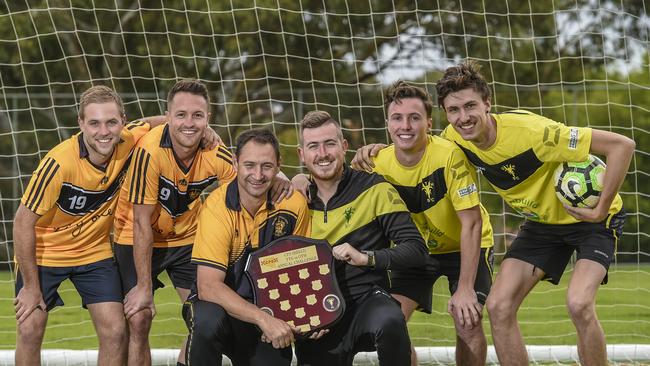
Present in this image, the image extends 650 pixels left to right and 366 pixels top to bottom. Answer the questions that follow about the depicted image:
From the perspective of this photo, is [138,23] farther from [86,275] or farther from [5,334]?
[86,275]

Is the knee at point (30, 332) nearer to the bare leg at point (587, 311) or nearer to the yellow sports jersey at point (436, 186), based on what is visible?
the yellow sports jersey at point (436, 186)

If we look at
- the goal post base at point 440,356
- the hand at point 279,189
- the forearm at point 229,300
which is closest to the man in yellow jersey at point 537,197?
the hand at point 279,189

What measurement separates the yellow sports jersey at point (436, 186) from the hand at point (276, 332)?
3.49ft

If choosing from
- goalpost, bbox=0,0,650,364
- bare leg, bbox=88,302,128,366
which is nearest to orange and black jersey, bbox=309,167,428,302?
bare leg, bbox=88,302,128,366

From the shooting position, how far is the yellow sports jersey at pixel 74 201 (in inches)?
195

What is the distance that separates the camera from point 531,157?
507 centimetres

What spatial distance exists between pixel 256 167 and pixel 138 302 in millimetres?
978

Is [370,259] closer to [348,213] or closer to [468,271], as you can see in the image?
[348,213]

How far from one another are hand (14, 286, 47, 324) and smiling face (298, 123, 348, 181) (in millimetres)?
1495

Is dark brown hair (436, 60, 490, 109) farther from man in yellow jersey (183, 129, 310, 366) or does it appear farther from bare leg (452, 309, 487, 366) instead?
bare leg (452, 309, 487, 366)

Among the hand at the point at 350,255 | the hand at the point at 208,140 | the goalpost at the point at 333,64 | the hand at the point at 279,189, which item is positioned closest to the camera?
the hand at the point at 350,255

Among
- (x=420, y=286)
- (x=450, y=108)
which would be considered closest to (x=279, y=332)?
(x=420, y=286)

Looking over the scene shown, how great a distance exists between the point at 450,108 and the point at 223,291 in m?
1.44

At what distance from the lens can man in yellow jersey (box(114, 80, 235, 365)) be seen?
16.8 feet
